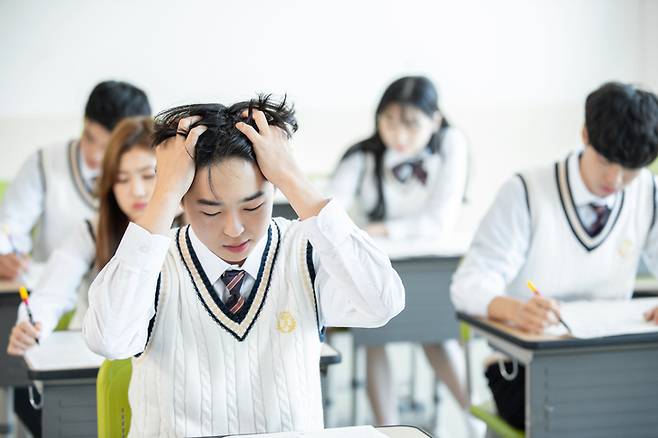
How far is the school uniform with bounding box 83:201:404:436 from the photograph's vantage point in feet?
5.02

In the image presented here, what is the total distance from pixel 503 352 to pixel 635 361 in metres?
0.31

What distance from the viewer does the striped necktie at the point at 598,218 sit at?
2.49 metres

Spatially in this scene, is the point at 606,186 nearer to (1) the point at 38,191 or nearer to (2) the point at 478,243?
(2) the point at 478,243

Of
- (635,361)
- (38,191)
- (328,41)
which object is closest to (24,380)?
(38,191)

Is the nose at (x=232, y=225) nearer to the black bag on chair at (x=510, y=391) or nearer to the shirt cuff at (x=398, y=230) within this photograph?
the black bag on chair at (x=510, y=391)

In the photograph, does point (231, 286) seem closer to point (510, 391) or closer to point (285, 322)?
point (285, 322)

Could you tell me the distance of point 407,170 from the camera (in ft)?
13.0

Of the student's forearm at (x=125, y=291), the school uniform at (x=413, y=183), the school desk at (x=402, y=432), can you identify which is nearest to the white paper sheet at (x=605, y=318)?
the school desk at (x=402, y=432)

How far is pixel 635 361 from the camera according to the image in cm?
216

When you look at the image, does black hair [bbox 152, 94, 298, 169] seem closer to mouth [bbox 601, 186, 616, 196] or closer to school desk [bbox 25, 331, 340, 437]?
school desk [bbox 25, 331, 340, 437]

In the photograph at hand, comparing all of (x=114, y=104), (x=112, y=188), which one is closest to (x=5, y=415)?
(x=114, y=104)

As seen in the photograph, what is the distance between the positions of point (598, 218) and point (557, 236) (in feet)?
0.42

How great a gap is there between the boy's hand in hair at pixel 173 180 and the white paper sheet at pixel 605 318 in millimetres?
1083

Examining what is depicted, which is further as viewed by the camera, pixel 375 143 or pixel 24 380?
pixel 375 143
